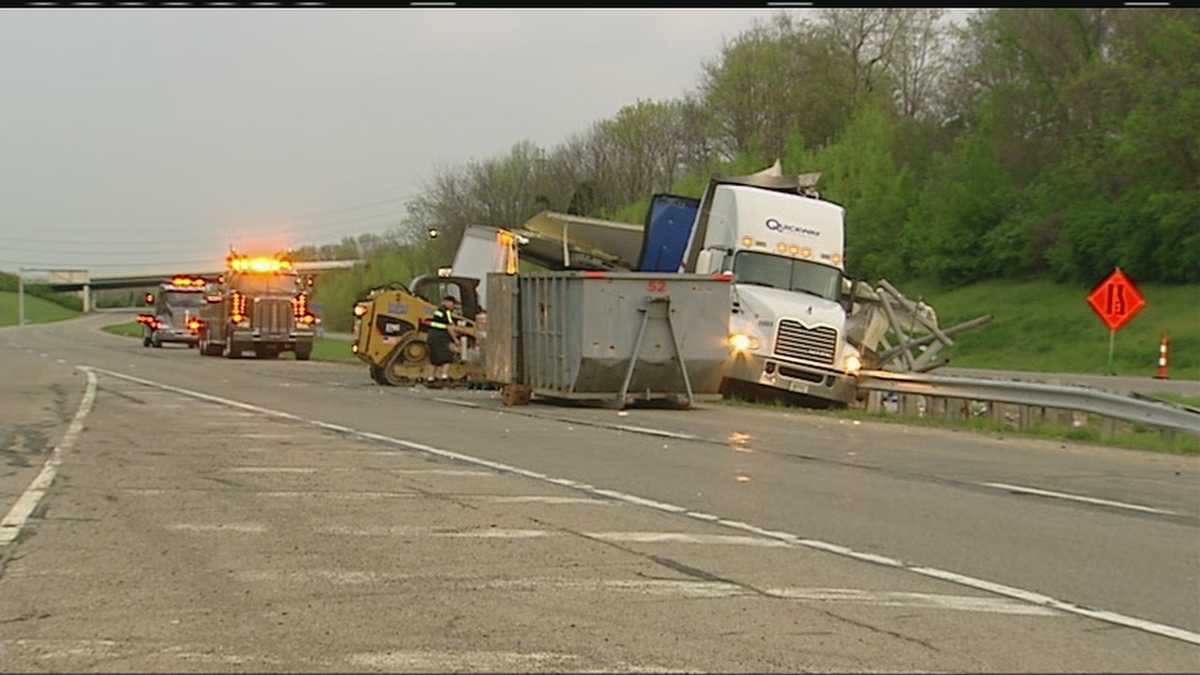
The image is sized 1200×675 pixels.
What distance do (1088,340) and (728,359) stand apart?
23.2 m

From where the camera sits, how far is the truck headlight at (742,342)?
2152 cm

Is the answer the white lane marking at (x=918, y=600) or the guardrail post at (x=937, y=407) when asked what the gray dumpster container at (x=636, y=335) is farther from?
the white lane marking at (x=918, y=600)

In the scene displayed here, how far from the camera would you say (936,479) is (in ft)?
40.7

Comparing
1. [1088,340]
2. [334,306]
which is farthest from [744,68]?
[334,306]

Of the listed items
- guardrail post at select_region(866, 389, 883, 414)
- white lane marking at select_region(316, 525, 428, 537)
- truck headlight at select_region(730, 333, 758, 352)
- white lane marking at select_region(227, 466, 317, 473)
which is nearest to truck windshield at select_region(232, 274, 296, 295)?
truck headlight at select_region(730, 333, 758, 352)

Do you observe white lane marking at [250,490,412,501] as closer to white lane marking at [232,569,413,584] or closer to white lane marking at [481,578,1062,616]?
white lane marking at [232,569,413,584]

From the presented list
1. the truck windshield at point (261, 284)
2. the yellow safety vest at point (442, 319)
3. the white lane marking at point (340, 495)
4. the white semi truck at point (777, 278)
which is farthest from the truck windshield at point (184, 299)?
the white lane marking at point (340, 495)

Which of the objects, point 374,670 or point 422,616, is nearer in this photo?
point 374,670

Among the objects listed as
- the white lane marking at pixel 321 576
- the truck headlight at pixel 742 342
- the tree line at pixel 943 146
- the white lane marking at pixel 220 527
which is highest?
the tree line at pixel 943 146

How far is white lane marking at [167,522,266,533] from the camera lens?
927 cm

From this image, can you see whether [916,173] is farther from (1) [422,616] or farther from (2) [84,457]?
(1) [422,616]

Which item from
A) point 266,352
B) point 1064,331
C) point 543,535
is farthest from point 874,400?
point 266,352

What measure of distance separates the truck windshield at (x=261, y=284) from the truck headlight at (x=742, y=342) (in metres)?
27.1

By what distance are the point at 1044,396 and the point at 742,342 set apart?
540 cm
